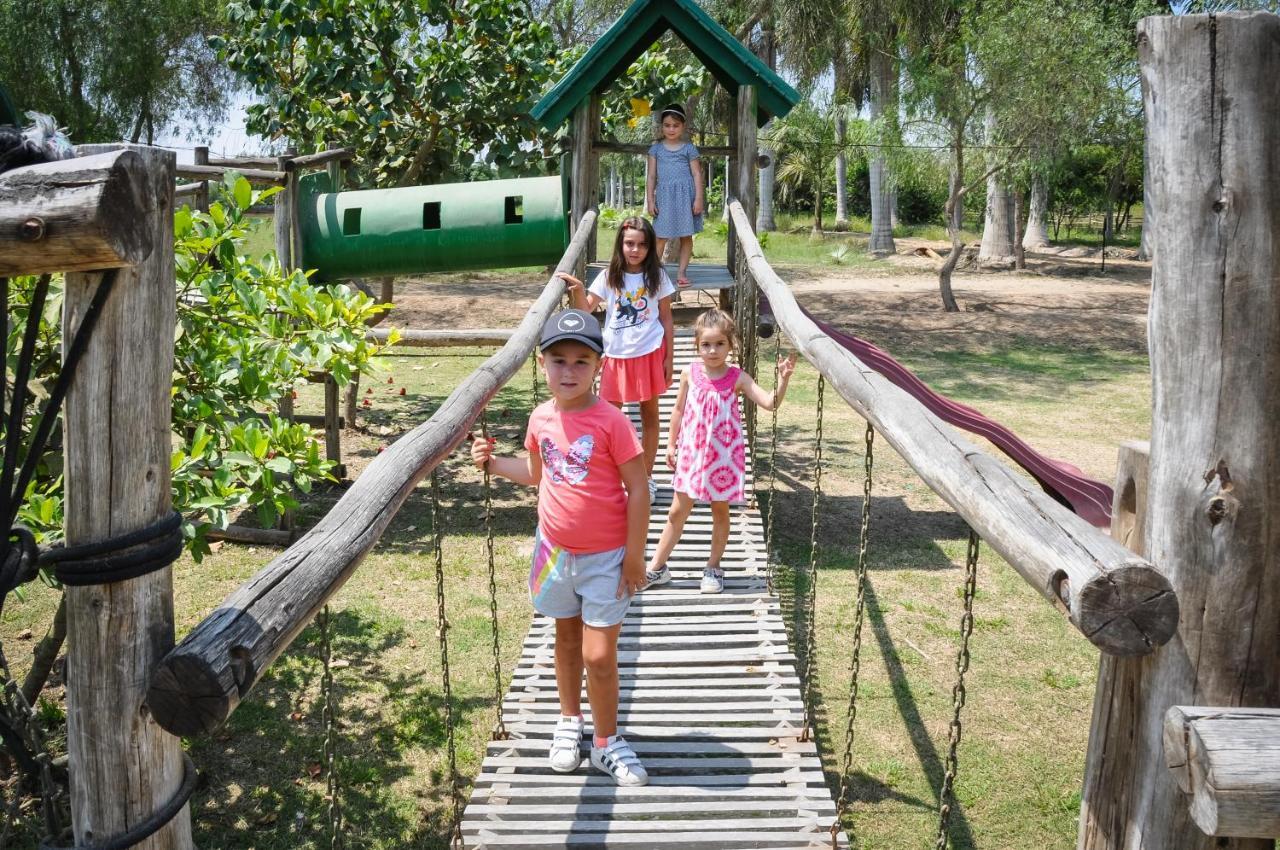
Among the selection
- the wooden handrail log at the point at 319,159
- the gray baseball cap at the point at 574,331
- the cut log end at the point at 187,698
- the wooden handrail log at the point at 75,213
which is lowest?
the cut log end at the point at 187,698

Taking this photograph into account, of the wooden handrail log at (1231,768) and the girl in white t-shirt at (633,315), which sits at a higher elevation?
the girl in white t-shirt at (633,315)

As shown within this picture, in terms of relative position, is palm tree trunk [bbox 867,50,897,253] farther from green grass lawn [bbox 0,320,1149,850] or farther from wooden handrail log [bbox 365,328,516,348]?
wooden handrail log [bbox 365,328,516,348]

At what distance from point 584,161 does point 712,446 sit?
4.05 metres

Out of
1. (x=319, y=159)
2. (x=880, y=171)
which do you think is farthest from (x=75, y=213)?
(x=880, y=171)

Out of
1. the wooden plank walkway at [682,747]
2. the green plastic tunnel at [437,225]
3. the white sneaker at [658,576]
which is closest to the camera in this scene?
the wooden plank walkway at [682,747]

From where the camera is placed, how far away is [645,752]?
12.8 ft

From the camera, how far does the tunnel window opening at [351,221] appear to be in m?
8.65

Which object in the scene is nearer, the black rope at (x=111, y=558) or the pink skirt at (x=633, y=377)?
the black rope at (x=111, y=558)

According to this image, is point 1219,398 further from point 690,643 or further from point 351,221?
point 351,221

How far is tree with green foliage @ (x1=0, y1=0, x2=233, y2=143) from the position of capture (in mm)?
25672

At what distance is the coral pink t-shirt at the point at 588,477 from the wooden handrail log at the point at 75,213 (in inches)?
75.5

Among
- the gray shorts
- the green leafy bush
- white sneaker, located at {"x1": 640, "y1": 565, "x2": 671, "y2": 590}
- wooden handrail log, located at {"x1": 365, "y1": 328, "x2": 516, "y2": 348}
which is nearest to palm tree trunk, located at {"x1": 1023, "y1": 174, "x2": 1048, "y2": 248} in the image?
wooden handrail log, located at {"x1": 365, "y1": 328, "x2": 516, "y2": 348}

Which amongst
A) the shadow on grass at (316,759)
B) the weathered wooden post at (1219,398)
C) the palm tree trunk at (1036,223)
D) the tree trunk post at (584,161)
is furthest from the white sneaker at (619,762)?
the palm tree trunk at (1036,223)

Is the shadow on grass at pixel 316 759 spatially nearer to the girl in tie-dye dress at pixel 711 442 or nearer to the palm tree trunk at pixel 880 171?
the girl in tie-dye dress at pixel 711 442
